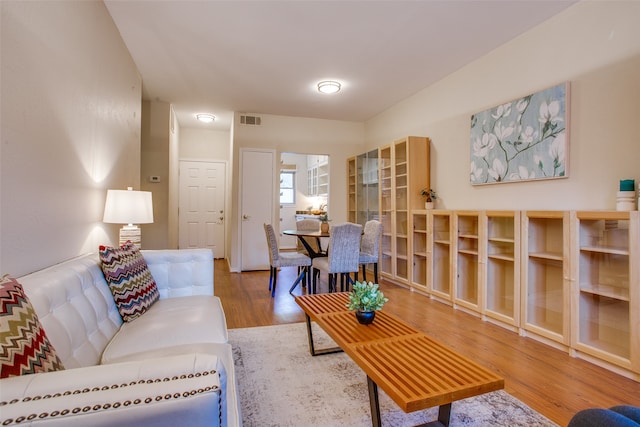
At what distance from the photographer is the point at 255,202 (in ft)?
18.6

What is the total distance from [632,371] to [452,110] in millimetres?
2963

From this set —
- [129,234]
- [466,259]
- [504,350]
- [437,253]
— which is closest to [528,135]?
[466,259]

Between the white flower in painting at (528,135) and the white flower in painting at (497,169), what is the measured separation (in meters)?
0.33

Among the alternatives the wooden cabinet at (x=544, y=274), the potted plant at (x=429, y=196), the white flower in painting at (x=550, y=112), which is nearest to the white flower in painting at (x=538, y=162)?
the white flower in painting at (x=550, y=112)

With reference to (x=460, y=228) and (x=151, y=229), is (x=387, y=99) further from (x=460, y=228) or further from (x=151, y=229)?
(x=151, y=229)

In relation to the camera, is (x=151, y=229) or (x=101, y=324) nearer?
(x=101, y=324)

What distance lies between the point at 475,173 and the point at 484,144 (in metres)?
A: 0.32

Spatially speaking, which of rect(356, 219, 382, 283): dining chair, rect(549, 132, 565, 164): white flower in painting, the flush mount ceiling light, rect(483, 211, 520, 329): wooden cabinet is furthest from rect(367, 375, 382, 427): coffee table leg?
the flush mount ceiling light

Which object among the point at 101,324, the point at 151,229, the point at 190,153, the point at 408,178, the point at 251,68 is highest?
the point at 251,68

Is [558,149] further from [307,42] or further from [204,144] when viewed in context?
[204,144]

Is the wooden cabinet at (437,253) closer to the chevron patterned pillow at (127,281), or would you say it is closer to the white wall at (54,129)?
the chevron patterned pillow at (127,281)

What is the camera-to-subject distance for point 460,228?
3.54m

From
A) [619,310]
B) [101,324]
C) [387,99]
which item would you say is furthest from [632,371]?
[387,99]

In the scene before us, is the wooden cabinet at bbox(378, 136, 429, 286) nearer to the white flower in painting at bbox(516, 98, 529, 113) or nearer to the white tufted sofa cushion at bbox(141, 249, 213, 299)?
the white flower in painting at bbox(516, 98, 529, 113)
